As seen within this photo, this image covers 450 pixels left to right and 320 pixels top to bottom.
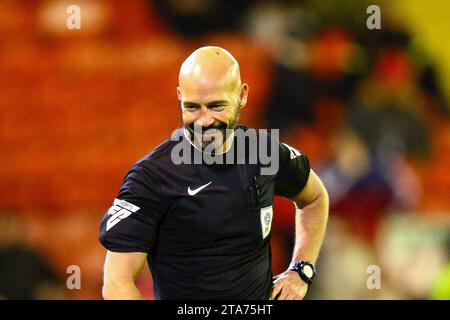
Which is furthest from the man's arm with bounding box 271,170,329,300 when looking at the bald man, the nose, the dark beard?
the nose

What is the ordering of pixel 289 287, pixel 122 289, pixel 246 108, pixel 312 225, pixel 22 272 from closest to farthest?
pixel 122 289
pixel 289 287
pixel 312 225
pixel 22 272
pixel 246 108

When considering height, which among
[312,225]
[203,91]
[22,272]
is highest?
[203,91]

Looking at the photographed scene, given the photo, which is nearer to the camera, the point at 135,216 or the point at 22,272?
the point at 135,216

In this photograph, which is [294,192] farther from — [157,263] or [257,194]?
[157,263]

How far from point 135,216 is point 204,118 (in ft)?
1.19

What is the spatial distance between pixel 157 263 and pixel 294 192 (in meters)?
0.62

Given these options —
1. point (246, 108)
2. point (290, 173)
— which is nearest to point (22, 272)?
point (246, 108)

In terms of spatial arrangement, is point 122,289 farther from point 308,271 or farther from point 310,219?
point 310,219

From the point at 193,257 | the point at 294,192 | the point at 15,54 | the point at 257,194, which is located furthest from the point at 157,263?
the point at 15,54

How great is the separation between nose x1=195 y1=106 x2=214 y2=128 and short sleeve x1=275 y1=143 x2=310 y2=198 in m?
0.45

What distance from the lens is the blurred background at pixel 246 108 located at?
553 cm

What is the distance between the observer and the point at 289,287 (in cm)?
291

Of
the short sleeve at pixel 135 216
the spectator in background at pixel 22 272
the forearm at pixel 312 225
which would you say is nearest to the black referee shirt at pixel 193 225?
the short sleeve at pixel 135 216

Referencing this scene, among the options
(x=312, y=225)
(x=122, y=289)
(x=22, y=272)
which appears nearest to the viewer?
(x=122, y=289)
